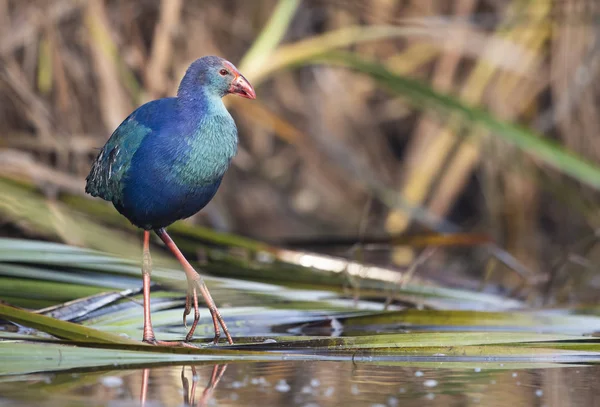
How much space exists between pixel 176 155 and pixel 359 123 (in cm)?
378

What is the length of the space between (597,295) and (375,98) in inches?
111

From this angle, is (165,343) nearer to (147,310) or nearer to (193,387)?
(147,310)

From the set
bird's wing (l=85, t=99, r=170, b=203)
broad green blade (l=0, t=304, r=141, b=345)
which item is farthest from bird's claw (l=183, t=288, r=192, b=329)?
broad green blade (l=0, t=304, r=141, b=345)

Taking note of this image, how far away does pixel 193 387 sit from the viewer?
2.06m

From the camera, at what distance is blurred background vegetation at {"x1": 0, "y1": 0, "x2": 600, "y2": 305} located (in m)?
3.87

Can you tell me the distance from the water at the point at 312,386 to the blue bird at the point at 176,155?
1.08 ft

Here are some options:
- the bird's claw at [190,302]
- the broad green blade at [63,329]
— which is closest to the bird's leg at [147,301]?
the bird's claw at [190,302]

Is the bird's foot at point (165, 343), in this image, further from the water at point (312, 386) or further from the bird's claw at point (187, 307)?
the bird's claw at point (187, 307)

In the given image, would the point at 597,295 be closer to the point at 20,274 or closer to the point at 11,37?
the point at 20,274

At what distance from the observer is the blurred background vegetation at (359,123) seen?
3.87 meters

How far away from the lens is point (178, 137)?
8.32 feet

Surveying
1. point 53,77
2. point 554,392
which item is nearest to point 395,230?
point 53,77

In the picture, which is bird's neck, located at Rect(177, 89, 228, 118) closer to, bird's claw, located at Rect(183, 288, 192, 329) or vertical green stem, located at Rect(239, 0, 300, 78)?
bird's claw, located at Rect(183, 288, 192, 329)

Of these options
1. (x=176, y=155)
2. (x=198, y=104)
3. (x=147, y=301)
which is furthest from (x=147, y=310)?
(x=198, y=104)
